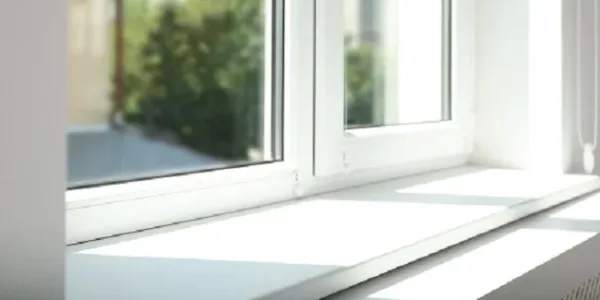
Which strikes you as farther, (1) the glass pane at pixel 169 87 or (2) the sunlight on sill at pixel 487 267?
(1) the glass pane at pixel 169 87

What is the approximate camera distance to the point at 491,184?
1664 millimetres

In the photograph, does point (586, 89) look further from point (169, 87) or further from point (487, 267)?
point (169, 87)

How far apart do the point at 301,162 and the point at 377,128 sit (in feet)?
0.94

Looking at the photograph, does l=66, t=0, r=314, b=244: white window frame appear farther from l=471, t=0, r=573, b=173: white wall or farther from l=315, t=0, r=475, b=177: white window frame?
l=471, t=0, r=573, b=173: white wall

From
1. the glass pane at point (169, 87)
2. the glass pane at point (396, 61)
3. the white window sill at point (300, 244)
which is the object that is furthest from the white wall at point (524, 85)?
the glass pane at point (169, 87)

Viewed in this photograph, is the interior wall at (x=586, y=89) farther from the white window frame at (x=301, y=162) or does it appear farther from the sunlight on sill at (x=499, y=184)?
the white window frame at (x=301, y=162)

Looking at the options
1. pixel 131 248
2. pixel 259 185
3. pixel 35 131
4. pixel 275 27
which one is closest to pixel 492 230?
pixel 259 185

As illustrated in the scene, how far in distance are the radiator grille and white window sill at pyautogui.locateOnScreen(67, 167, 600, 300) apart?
0.51ft

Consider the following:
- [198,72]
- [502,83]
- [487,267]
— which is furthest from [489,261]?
[502,83]

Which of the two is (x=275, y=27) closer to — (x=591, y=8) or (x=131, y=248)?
(x=131, y=248)

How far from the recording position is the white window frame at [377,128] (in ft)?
4.71

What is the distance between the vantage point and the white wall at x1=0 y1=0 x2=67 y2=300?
2.15 ft

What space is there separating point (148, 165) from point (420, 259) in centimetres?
40

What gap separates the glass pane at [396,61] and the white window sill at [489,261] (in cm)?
38
